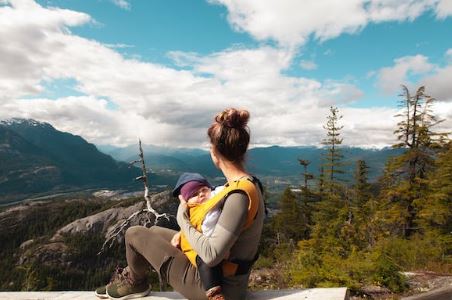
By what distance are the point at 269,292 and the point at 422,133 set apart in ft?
91.6

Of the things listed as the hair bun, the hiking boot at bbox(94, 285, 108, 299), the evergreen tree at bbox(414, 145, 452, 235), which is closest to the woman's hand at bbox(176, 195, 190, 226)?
the hair bun

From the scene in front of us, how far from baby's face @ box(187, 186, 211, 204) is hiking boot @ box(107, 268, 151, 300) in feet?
5.52

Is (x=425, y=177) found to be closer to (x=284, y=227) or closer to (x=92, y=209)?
(x=284, y=227)

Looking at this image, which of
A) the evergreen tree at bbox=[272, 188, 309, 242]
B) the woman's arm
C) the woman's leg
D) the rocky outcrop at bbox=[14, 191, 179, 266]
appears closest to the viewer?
the woman's arm

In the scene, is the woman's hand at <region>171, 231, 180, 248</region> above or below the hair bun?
below

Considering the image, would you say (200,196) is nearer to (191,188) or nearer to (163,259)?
(191,188)

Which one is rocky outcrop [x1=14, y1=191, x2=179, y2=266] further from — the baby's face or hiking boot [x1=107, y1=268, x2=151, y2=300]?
the baby's face

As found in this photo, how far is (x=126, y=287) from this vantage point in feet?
16.5

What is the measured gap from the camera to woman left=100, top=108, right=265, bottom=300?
3609 millimetres

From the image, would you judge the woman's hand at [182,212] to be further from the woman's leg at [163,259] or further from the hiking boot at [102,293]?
the hiking boot at [102,293]

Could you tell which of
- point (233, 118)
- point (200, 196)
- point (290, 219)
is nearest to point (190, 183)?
point (200, 196)

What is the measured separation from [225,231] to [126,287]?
2.14 m

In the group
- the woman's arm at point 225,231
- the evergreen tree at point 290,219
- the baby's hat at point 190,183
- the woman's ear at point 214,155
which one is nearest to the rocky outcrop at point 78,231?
the evergreen tree at point 290,219

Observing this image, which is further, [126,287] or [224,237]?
[126,287]
